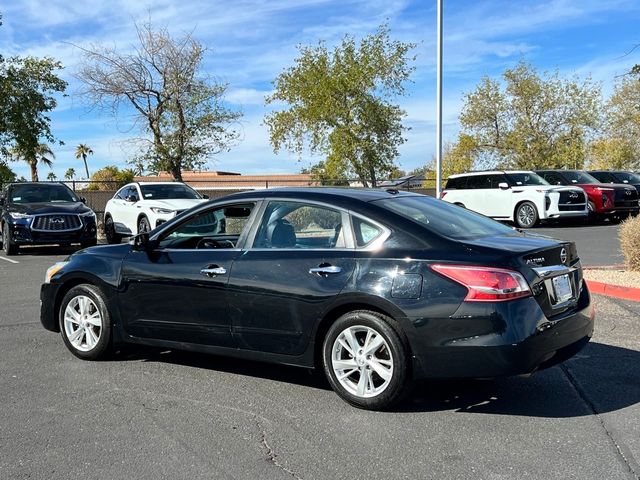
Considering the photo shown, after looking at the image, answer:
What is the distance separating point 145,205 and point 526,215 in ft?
38.4

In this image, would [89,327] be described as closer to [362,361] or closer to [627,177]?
[362,361]

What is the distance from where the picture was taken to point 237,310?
5.02 metres

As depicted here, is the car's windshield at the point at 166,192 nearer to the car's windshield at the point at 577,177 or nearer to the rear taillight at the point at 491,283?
the car's windshield at the point at 577,177

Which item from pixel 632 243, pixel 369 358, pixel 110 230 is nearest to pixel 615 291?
pixel 632 243

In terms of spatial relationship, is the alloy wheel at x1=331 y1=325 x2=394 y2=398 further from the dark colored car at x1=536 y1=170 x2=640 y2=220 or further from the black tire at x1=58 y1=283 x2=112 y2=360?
the dark colored car at x1=536 y1=170 x2=640 y2=220

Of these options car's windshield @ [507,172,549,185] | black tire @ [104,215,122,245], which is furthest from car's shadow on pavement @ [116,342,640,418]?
car's windshield @ [507,172,549,185]

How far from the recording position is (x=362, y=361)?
4.55 m

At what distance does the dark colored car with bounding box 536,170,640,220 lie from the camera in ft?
70.1

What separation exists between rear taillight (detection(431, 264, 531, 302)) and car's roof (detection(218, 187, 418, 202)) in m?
1.08

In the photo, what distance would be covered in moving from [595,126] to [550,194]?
19.6 meters

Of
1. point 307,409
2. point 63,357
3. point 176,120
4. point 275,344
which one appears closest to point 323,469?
point 307,409

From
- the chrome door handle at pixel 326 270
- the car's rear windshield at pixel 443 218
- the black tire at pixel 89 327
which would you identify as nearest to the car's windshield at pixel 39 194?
the black tire at pixel 89 327

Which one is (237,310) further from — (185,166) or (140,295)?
(185,166)

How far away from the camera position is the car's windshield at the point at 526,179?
68.4 ft
